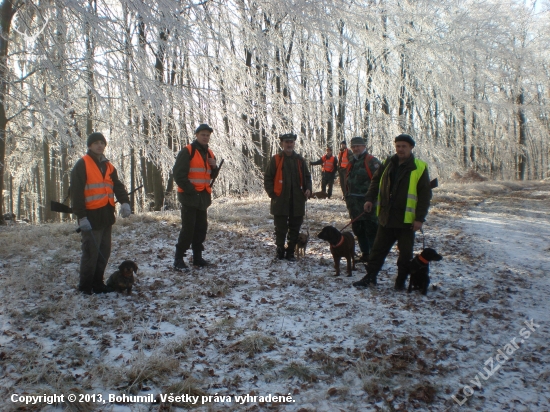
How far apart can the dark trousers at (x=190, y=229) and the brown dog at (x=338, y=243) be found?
5.74 feet

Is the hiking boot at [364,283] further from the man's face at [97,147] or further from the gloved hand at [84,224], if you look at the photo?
the man's face at [97,147]

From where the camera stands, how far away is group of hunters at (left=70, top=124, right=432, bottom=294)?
423cm

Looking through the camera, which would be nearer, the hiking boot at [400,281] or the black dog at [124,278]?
the black dog at [124,278]

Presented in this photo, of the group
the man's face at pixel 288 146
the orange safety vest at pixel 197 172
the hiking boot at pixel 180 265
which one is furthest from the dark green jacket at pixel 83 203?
the man's face at pixel 288 146

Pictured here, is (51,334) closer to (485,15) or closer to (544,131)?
(485,15)

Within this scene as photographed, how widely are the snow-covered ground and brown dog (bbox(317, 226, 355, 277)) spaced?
33 cm

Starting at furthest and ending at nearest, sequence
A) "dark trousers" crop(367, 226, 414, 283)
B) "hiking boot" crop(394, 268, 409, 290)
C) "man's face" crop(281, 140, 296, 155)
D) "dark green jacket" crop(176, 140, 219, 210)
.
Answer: "man's face" crop(281, 140, 296, 155)
"dark green jacket" crop(176, 140, 219, 210)
"hiking boot" crop(394, 268, 409, 290)
"dark trousers" crop(367, 226, 414, 283)

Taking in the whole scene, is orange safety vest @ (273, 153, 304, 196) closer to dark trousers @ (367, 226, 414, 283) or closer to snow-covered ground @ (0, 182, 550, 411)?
snow-covered ground @ (0, 182, 550, 411)

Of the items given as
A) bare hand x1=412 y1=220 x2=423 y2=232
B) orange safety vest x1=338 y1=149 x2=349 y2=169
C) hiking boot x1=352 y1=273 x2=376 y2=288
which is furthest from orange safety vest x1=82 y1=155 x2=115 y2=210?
orange safety vest x1=338 y1=149 x2=349 y2=169

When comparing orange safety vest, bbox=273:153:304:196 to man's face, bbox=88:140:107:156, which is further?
orange safety vest, bbox=273:153:304:196

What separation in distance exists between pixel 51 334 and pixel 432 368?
3.26 meters

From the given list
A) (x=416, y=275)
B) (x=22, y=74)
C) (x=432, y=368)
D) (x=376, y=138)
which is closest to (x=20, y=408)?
(x=432, y=368)

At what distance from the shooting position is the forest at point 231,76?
4281 millimetres

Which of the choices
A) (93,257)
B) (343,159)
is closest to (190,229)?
(93,257)
